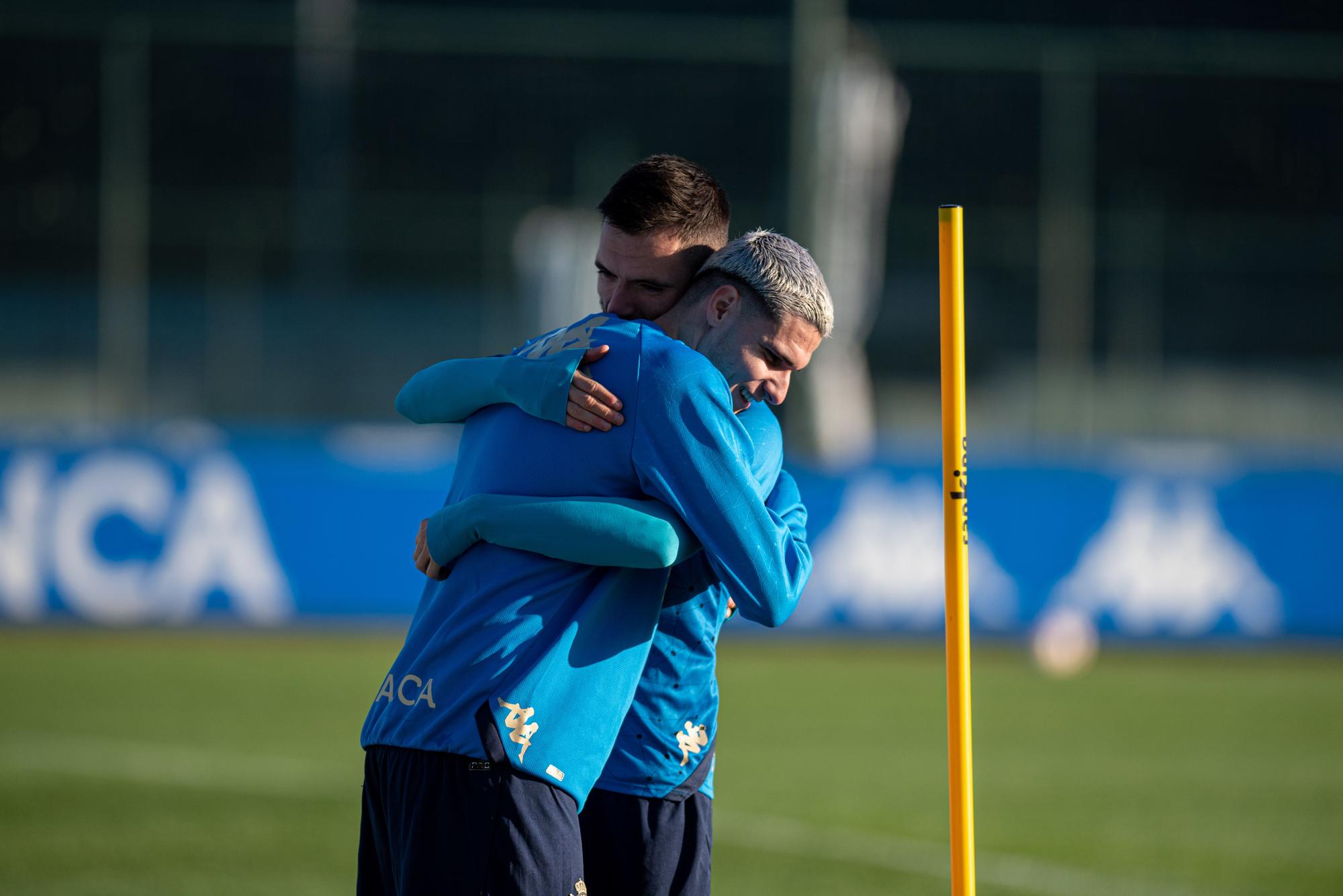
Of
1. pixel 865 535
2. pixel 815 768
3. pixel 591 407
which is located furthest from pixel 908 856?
pixel 865 535

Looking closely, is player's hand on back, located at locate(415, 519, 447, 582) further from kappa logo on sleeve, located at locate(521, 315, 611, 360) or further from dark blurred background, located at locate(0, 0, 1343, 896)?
dark blurred background, located at locate(0, 0, 1343, 896)

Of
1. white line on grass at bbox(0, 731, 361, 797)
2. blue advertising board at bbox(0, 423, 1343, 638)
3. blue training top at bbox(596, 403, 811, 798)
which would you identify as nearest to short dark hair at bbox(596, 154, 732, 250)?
blue training top at bbox(596, 403, 811, 798)

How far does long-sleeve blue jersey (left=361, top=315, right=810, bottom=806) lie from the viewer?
2527 mm

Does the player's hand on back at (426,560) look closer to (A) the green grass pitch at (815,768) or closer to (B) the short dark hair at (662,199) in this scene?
(B) the short dark hair at (662,199)

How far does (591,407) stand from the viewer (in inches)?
101

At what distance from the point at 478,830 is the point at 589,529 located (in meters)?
0.49

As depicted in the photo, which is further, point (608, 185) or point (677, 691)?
point (608, 185)

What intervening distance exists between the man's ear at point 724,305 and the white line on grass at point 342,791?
4262mm

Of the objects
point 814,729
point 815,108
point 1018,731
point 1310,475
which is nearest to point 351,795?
point 814,729

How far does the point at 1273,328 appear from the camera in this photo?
74.4 feet

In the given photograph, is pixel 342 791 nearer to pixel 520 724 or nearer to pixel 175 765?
pixel 175 765

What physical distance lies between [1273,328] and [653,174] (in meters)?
21.6

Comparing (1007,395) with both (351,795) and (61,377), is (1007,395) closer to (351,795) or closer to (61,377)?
(61,377)

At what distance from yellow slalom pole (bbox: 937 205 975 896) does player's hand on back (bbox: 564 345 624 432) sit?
605 mm
